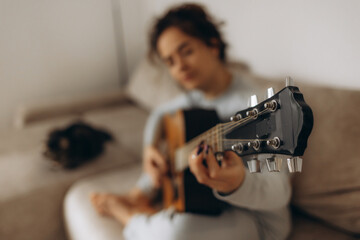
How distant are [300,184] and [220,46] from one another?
1.80 ft

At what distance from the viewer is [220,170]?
2.00ft

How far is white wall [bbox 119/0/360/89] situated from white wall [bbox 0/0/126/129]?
1515 mm

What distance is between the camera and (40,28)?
2057 millimetres

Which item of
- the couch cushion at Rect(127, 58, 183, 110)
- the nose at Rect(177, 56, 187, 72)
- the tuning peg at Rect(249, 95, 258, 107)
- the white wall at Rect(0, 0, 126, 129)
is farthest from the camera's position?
the white wall at Rect(0, 0, 126, 129)

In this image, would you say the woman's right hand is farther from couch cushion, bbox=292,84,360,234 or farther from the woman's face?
couch cushion, bbox=292,84,360,234

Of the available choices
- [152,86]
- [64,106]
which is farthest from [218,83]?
[64,106]

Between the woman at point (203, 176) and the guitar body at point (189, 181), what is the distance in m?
0.03

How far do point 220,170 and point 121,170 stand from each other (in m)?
0.80

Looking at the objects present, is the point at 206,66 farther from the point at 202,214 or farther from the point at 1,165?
the point at 1,165

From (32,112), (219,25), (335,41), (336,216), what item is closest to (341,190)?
(336,216)

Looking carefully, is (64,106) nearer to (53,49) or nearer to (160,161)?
(53,49)

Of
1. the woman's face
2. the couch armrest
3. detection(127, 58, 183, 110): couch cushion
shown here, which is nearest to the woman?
the woman's face

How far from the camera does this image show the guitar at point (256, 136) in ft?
1.30

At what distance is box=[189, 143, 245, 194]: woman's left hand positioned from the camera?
24.2 inches
